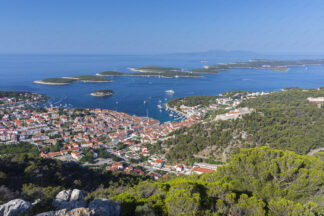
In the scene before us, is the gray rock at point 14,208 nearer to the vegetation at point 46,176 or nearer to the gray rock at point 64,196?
the gray rock at point 64,196

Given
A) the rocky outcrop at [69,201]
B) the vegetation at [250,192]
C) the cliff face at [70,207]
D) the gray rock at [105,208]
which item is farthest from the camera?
the rocky outcrop at [69,201]

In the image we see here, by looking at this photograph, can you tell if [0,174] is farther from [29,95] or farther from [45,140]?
[29,95]

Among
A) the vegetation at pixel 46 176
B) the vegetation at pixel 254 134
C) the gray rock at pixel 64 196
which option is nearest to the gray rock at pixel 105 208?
the gray rock at pixel 64 196

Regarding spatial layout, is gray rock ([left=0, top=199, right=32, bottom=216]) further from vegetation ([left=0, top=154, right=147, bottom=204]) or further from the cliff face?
vegetation ([left=0, top=154, right=147, bottom=204])

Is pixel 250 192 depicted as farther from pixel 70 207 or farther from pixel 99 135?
pixel 99 135

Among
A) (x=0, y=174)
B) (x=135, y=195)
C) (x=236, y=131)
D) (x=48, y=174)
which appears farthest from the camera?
(x=236, y=131)

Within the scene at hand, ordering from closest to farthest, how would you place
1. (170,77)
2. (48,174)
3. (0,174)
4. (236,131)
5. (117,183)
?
(0,174) → (48,174) → (117,183) → (236,131) → (170,77)

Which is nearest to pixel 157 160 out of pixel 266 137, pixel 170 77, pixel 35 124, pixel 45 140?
pixel 266 137
